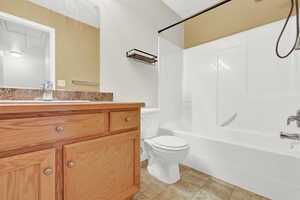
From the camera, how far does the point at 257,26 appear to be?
5.99 ft

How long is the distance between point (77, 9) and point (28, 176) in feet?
4.56

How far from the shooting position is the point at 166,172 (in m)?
1.41

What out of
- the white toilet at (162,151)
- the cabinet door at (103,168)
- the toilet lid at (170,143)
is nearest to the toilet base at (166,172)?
the white toilet at (162,151)

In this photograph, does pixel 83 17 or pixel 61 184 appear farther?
pixel 83 17

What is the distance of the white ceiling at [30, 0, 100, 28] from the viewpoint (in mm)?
1131

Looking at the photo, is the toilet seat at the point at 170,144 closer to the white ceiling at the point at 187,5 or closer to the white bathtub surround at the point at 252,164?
the white bathtub surround at the point at 252,164

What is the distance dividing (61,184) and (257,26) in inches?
104

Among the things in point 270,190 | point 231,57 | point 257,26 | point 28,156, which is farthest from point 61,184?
point 257,26

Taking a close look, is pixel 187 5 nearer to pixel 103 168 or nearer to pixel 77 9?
pixel 77 9

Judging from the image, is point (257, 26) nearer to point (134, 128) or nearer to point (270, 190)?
point (270, 190)

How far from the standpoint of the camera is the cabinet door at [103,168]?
2.35 ft

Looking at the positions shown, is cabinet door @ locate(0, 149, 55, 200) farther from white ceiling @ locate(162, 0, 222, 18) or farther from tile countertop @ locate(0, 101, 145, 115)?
white ceiling @ locate(162, 0, 222, 18)

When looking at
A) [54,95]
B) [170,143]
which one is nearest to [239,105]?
[170,143]

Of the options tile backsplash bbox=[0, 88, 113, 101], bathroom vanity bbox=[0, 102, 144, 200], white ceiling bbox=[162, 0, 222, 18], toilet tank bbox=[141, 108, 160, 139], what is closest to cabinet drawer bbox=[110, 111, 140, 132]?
bathroom vanity bbox=[0, 102, 144, 200]
